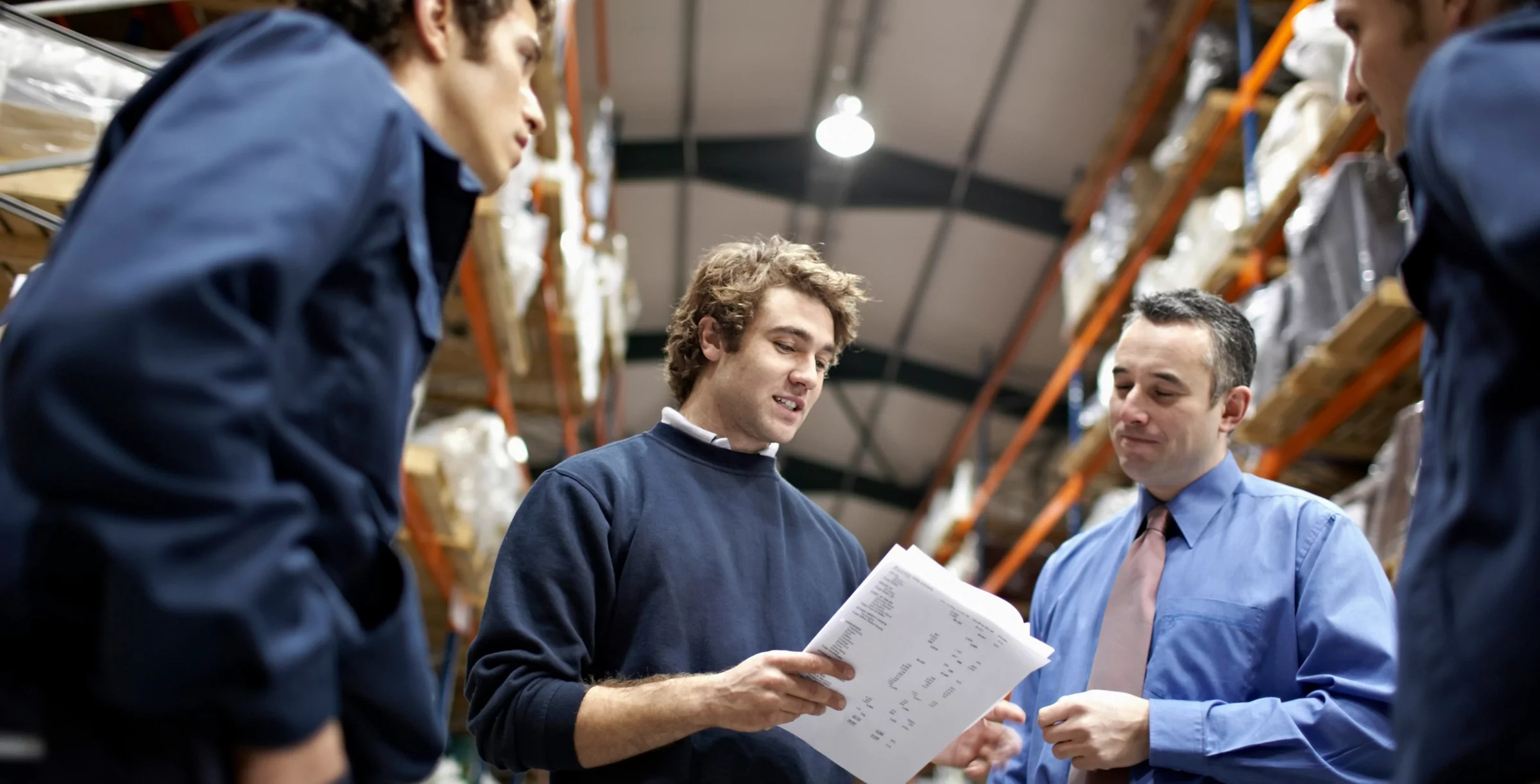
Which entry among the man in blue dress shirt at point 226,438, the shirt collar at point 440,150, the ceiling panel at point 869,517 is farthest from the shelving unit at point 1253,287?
the ceiling panel at point 869,517

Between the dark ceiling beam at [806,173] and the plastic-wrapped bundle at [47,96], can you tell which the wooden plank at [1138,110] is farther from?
the plastic-wrapped bundle at [47,96]

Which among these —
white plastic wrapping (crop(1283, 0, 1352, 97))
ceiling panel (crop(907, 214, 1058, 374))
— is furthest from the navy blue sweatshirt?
ceiling panel (crop(907, 214, 1058, 374))

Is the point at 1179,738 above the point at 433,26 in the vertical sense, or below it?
below

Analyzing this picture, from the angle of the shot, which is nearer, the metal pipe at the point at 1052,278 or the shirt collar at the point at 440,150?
the shirt collar at the point at 440,150

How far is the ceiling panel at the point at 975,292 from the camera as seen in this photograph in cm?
1052

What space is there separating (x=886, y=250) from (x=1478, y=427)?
32.5ft

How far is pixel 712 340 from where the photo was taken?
2.60 metres

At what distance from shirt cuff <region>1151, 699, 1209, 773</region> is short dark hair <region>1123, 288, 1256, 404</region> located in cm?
81

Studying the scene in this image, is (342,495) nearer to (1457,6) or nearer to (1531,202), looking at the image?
(1531,202)

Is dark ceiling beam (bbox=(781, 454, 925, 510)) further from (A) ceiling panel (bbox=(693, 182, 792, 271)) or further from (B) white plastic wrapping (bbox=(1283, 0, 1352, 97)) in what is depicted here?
(B) white plastic wrapping (bbox=(1283, 0, 1352, 97))

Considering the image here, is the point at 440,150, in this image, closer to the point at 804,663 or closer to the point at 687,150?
the point at 804,663

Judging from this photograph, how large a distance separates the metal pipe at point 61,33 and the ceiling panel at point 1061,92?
6726 mm

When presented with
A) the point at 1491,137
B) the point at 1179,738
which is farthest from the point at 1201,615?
the point at 1491,137

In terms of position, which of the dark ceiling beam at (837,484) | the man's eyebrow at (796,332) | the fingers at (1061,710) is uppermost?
the man's eyebrow at (796,332)
